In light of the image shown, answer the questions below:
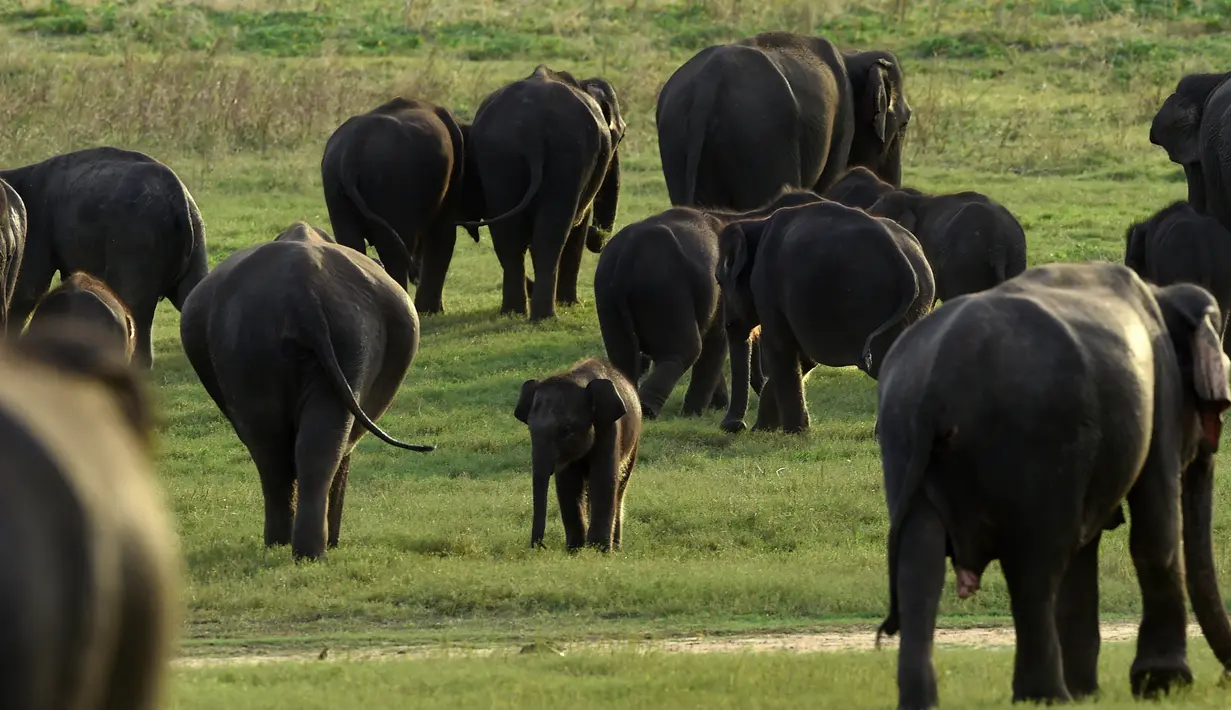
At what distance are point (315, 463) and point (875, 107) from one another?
384 inches

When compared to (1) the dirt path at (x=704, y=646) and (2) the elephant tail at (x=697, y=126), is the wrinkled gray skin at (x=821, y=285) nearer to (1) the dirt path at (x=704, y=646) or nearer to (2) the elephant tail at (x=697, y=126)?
(2) the elephant tail at (x=697, y=126)

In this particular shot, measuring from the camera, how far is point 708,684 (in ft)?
22.5

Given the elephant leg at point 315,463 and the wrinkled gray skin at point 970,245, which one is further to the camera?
the wrinkled gray skin at point 970,245

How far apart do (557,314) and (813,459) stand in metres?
5.09

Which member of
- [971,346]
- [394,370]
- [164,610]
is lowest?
[394,370]

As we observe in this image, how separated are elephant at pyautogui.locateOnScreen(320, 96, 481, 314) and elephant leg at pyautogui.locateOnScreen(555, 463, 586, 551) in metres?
6.13

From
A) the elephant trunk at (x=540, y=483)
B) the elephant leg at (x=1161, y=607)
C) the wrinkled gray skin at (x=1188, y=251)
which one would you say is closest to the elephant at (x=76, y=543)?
the elephant leg at (x=1161, y=607)

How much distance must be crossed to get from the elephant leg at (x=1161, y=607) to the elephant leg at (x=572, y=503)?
4184mm

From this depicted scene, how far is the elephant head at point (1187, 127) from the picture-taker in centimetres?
1598

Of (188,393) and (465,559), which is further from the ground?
(465,559)

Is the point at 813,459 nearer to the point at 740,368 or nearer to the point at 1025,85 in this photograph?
the point at 740,368

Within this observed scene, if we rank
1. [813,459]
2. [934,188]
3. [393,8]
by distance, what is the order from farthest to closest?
1. [393,8]
2. [934,188]
3. [813,459]

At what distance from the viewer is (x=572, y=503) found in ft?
34.6

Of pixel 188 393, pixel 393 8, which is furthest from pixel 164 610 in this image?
pixel 393 8
